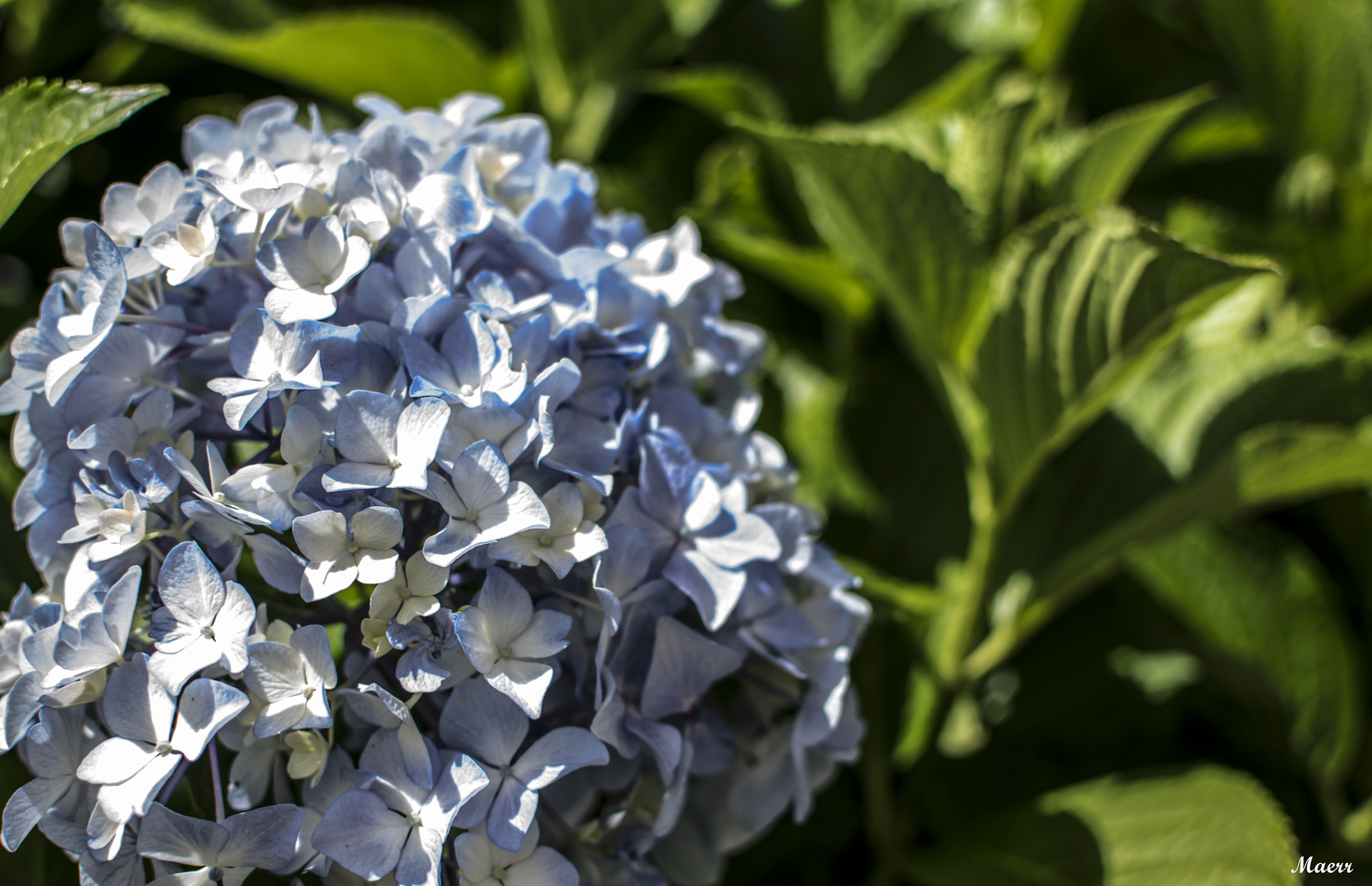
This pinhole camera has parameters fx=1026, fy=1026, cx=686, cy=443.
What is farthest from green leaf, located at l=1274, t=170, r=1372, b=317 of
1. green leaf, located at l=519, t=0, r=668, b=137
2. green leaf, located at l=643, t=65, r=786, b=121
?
green leaf, located at l=519, t=0, r=668, b=137

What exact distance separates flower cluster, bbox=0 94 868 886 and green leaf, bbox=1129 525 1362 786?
432mm

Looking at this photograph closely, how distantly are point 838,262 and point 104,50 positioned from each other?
723 millimetres

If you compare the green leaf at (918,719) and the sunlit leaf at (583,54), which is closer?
the green leaf at (918,719)

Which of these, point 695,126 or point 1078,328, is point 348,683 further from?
point 695,126

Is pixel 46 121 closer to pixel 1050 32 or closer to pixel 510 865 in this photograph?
pixel 510 865

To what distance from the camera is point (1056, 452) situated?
0.92 metres

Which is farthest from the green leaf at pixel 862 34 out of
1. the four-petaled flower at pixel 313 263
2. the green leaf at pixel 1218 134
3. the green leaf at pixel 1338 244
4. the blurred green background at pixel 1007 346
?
the four-petaled flower at pixel 313 263

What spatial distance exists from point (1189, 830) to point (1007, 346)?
356 mm

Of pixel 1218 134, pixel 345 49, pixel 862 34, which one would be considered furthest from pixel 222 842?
pixel 1218 134

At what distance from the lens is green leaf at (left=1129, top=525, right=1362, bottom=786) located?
85 centimetres

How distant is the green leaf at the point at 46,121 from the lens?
0.50 metres

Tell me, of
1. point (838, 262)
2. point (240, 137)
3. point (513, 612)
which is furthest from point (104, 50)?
point (513, 612)

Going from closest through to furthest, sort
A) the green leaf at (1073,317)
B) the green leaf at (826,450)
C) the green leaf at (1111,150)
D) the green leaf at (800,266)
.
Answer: the green leaf at (1073,317)
the green leaf at (1111,150)
the green leaf at (800,266)
the green leaf at (826,450)

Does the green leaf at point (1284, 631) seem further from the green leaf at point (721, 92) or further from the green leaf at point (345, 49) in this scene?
the green leaf at point (345, 49)
